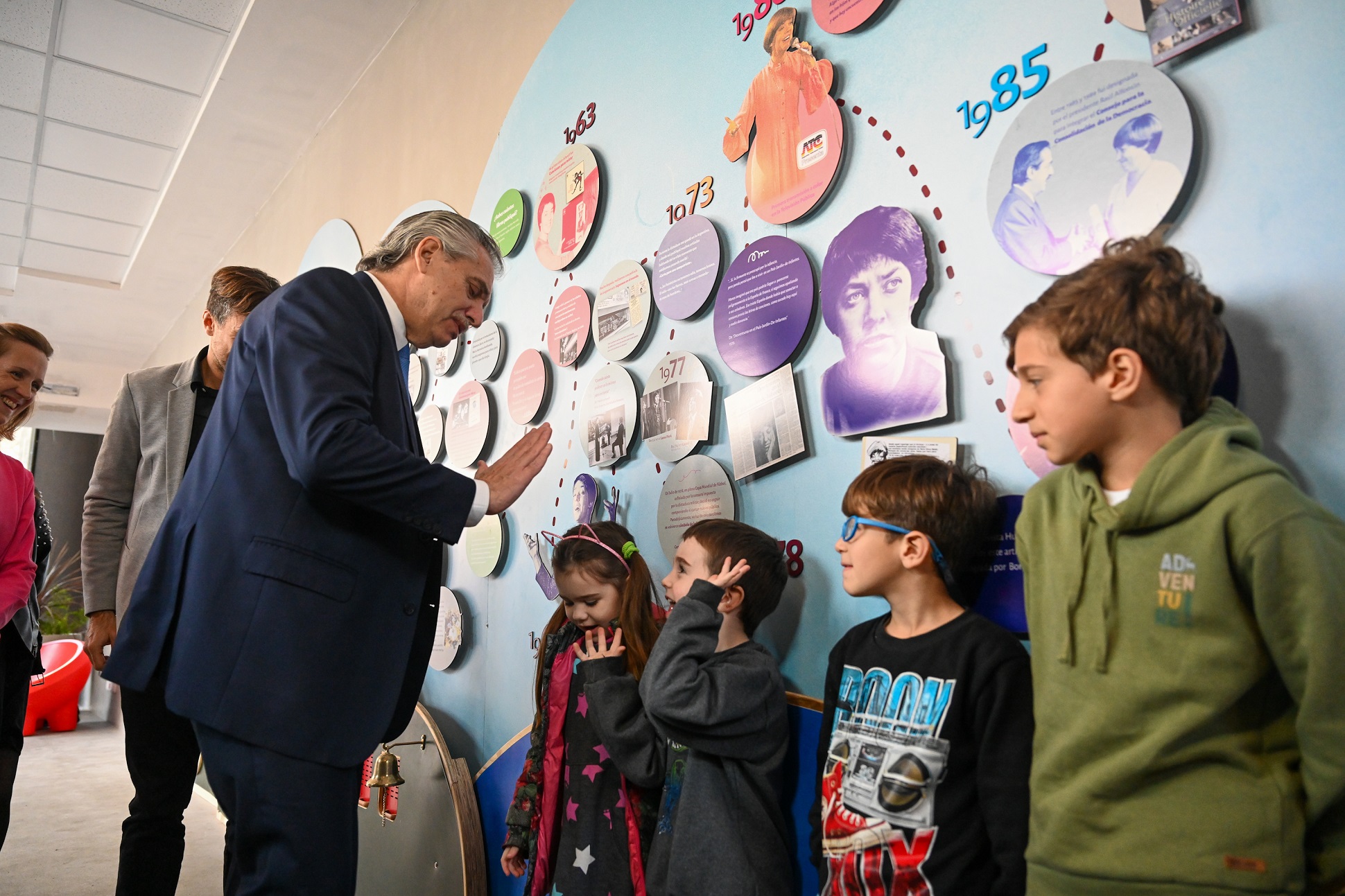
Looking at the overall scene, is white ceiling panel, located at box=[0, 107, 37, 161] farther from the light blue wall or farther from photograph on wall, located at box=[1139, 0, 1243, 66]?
photograph on wall, located at box=[1139, 0, 1243, 66]

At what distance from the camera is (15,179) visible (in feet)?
14.1

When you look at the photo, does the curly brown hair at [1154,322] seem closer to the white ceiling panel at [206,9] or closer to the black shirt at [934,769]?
the black shirt at [934,769]

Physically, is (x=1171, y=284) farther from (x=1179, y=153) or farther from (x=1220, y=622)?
(x=1220, y=622)

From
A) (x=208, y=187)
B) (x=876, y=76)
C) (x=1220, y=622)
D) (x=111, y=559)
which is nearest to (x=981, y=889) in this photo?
(x=1220, y=622)

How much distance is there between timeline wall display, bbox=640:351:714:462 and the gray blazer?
1038 millimetres

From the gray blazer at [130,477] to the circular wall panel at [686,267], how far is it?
1.09 metres

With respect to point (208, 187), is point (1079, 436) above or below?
below

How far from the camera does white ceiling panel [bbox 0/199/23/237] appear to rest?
4590mm

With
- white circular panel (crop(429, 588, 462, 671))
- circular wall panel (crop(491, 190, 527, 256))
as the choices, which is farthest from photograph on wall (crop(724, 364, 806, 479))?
white circular panel (crop(429, 588, 462, 671))

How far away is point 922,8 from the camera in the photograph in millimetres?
1223

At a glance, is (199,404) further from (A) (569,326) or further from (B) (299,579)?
(B) (299,579)

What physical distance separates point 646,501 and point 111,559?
1.21m

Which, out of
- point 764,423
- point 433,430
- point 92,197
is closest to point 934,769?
point 764,423

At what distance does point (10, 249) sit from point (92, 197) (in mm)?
1137
